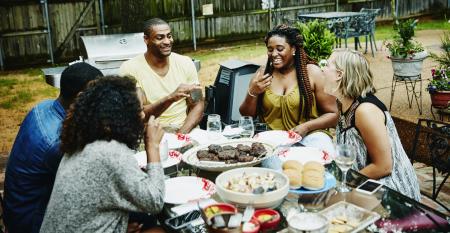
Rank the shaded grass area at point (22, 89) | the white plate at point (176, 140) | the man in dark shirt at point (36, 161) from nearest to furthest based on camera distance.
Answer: the man in dark shirt at point (36, 161) → the white plate at point (176, 140) → the shaded grass area at point (22, 89)

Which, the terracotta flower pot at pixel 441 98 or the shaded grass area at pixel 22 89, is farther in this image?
the shaded grass area at pixel 22 89

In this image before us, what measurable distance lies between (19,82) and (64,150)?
29.2 ft

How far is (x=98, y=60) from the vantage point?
20.4 feet

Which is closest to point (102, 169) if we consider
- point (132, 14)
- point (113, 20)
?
point (132, 14)


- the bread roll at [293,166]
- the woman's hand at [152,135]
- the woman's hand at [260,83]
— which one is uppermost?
the woman's hand at [260,83]

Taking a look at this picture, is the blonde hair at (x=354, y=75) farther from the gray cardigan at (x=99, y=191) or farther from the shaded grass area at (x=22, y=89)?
the shaded grass area at (x=22, y=89)

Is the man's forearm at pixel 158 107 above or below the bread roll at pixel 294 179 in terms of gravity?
above

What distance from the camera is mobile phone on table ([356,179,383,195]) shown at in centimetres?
242

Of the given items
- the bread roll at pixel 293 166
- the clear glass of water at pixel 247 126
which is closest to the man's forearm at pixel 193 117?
the clear glass of water at pixel 247 126

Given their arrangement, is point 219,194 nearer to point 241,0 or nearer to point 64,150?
point 64,150

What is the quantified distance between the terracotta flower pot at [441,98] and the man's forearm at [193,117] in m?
3.87

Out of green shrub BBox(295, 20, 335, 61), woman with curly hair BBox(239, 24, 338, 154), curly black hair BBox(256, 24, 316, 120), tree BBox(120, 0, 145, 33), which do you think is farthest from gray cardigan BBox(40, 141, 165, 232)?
tree BBox(120, 0, 145, 33)

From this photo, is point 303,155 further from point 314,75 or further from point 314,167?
point 314,75

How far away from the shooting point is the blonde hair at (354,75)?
3059 mm
